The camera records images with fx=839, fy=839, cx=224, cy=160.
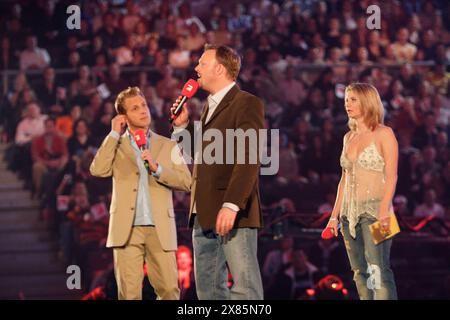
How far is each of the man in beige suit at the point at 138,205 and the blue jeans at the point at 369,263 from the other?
0.97 metres

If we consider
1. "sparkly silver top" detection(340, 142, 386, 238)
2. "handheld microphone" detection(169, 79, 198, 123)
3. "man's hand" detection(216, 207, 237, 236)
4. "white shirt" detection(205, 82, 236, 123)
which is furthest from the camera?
"sparkly silver top" detection(340, 142, 386, 238)

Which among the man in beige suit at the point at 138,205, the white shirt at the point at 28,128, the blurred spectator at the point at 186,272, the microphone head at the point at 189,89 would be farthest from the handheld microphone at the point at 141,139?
the white shirt at the point at 28,128

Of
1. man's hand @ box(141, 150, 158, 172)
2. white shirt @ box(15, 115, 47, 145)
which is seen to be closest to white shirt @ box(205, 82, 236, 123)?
man's hand @ box(141, 150, 158, 172)

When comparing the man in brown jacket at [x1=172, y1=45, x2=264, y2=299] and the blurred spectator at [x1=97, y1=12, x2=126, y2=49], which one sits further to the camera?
the blurred spectator at [x1=97, y1=12, x2=126, y2=49]

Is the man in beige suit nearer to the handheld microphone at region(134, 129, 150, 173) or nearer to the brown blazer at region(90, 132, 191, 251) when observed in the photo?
the brown blazer at region(90, 132, 191, 251)

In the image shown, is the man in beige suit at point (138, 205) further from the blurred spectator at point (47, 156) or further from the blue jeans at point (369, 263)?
the blurred spectator at point (47, 156)

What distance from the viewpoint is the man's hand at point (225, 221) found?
373 cm

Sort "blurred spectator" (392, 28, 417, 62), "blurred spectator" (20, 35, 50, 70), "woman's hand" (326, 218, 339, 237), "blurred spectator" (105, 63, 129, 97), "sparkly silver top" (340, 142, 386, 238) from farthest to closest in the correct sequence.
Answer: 1. "blurred spectator" (392, 28, 417, 62)
2. "blurred spectator" (20, 35, 50, 70)
3. "blurred spectator" (105, 63, 129, 97)
4. "woman's hand" (326, 218, 339, 237)
5. "sparkly silver top" (340, 142, 386, 238)

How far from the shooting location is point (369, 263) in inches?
170

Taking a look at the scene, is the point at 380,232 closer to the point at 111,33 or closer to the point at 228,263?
the point at 228,263

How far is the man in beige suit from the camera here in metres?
4.55

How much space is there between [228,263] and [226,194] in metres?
0.33

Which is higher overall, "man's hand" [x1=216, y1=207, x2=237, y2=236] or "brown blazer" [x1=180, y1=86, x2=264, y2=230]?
"brown blazer" [x1=180, y1=86, x2=264, y2=230]
